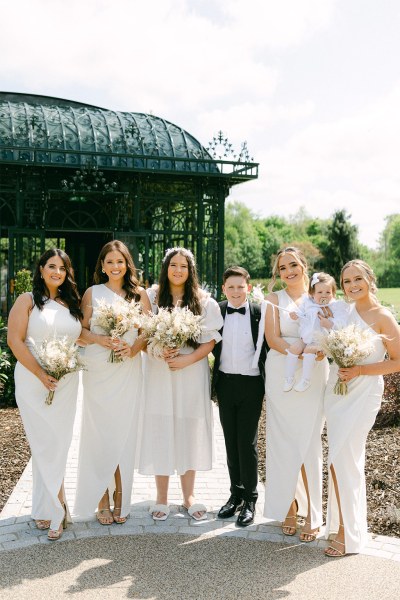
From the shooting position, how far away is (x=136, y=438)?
5.53 meters

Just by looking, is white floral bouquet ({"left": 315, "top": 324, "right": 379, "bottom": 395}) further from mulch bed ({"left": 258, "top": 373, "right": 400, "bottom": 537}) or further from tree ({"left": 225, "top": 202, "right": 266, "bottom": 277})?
tree ({"left": 225, "top": 202, "right": 266, "bottom": 277})

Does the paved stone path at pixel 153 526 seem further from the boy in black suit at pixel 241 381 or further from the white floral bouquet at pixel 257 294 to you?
the white floral bouquet at pixel 257 294

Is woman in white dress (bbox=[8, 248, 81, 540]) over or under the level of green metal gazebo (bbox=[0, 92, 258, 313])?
under

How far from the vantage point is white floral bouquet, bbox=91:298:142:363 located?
5129mm

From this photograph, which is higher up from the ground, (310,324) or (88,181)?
(88,181)

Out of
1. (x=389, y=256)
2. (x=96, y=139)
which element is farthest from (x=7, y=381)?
(x=389, y=256)

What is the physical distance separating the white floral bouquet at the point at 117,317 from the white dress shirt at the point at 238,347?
806 millimetres

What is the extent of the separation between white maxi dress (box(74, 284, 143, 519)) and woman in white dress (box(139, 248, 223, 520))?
0.16 meters

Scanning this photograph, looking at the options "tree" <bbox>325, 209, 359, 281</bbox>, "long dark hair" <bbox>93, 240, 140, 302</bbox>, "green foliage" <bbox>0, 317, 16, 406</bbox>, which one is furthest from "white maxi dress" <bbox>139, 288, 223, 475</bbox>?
"tree" <bbox>325, 209, 359, 281</bbox>

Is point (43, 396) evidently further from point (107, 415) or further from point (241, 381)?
point (241, 381)

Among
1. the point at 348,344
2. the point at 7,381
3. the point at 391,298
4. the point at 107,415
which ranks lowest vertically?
the point at 7,381

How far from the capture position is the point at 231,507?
555cm

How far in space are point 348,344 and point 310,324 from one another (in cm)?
49

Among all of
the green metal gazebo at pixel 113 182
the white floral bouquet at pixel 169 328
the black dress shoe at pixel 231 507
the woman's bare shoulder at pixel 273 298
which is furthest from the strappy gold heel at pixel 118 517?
the green metal gazebo at pixel 113 182
